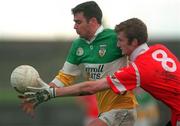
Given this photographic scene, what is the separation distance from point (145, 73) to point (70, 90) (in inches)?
43.2

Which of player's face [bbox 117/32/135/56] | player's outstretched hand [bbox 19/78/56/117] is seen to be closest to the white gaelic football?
player's outstretched hand [bbox 19/78/56/117]

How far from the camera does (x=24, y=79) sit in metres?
13.6

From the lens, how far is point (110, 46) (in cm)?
1395

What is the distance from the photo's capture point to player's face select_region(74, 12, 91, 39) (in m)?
13.9

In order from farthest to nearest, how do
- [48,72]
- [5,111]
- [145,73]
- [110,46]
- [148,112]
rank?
1. [48,72]
2. [5,111]
3. [148,112]
4. [110,46]
5. [145,73]

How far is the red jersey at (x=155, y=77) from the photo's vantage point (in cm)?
1276

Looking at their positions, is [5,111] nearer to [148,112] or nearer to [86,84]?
[148,112]

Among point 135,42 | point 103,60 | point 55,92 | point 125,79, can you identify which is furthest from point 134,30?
point 55,92

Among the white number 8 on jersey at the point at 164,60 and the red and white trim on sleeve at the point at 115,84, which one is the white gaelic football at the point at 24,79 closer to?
the red and white trim on sleeve at the point at 115,84

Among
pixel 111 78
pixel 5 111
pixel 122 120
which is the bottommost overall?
pixel 5 111

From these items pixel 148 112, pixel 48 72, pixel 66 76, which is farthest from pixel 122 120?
pixel 48 72

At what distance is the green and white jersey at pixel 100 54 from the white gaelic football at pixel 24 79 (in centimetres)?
83

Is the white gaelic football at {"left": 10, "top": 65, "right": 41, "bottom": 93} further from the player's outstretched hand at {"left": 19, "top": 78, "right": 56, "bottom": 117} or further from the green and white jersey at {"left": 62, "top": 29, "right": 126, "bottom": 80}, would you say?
the green and white jersey at {"left": 62, "top": 29, "right": 126, "bottom": 80}

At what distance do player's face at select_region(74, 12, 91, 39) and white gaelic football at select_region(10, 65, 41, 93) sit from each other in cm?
88
